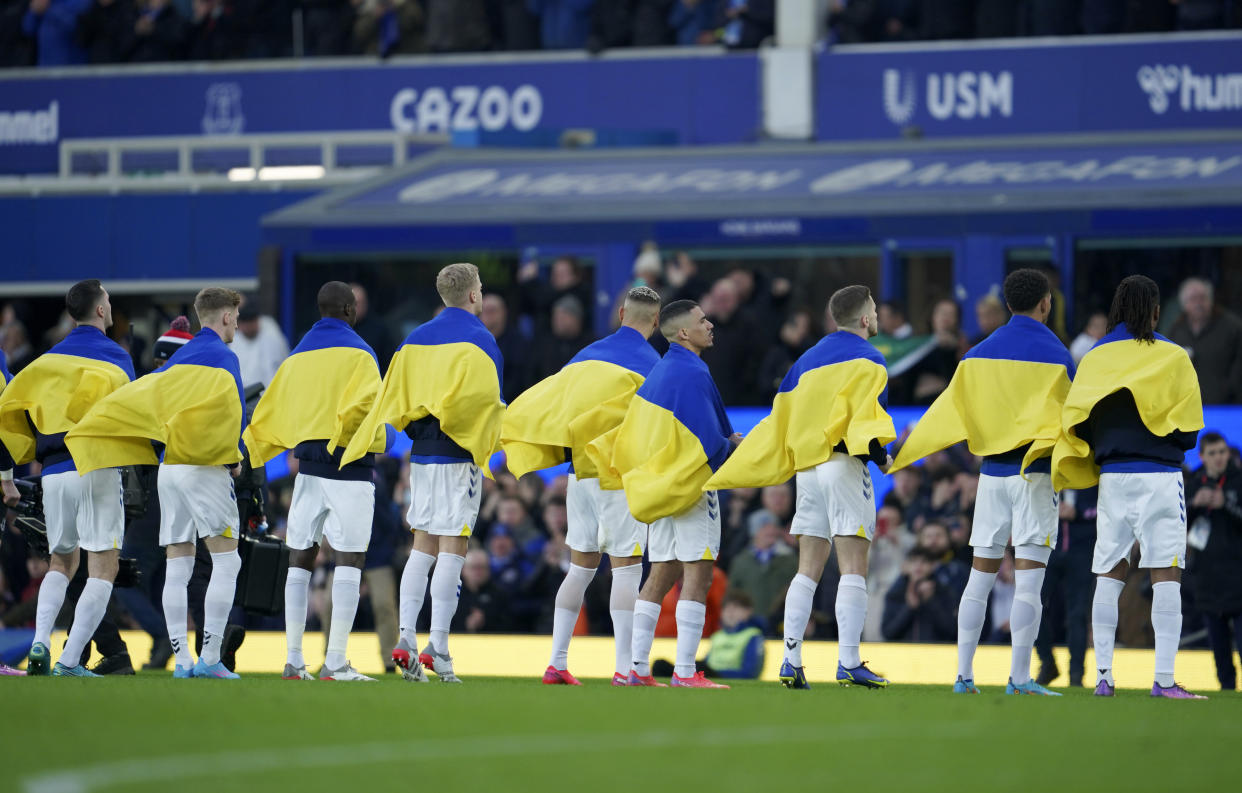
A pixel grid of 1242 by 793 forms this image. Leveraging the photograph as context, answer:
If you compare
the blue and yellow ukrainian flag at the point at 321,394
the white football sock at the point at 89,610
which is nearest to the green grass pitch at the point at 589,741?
the white football sock at the point at 89,610

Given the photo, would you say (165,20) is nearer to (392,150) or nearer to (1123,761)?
(392,150)

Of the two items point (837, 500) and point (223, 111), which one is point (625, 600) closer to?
point (837, 500)

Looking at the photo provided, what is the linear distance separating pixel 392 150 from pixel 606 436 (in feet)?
39.6

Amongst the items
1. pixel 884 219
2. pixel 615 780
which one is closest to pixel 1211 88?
pixel 884 219

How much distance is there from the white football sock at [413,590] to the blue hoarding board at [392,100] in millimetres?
12158

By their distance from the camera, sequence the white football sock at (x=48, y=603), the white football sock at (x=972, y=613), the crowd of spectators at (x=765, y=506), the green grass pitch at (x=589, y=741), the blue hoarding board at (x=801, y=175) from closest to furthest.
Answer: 1. the green grass pitch at (x=589, y=741)
2. the white football sock at (x=972, y=613)
3. the white football sock at (x=48, y=603)
4. the crowd of spectators at (x=765, y=506)
5. the blue hoarding board at (x=801, y=175)

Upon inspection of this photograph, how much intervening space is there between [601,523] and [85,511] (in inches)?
109

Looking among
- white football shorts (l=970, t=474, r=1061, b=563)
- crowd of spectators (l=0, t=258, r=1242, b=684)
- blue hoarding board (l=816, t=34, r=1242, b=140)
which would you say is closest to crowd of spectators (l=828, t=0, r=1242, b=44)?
blue hoarding board (l=816, t=34, r=1242, b=140)

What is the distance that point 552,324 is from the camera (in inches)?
702

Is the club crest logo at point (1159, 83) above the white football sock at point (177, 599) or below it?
above

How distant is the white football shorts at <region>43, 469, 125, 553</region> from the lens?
11227mm

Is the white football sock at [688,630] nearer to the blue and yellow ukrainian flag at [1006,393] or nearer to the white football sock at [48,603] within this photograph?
the blue and yellow ukrainian flag at [1006,393]

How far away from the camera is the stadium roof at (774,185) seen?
17.1m

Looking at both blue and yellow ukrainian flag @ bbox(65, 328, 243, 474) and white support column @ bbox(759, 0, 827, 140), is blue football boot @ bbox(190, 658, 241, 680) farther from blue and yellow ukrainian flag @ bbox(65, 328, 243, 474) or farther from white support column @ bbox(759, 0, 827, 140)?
white support column @ bbox(759, 0, 827, 140)
